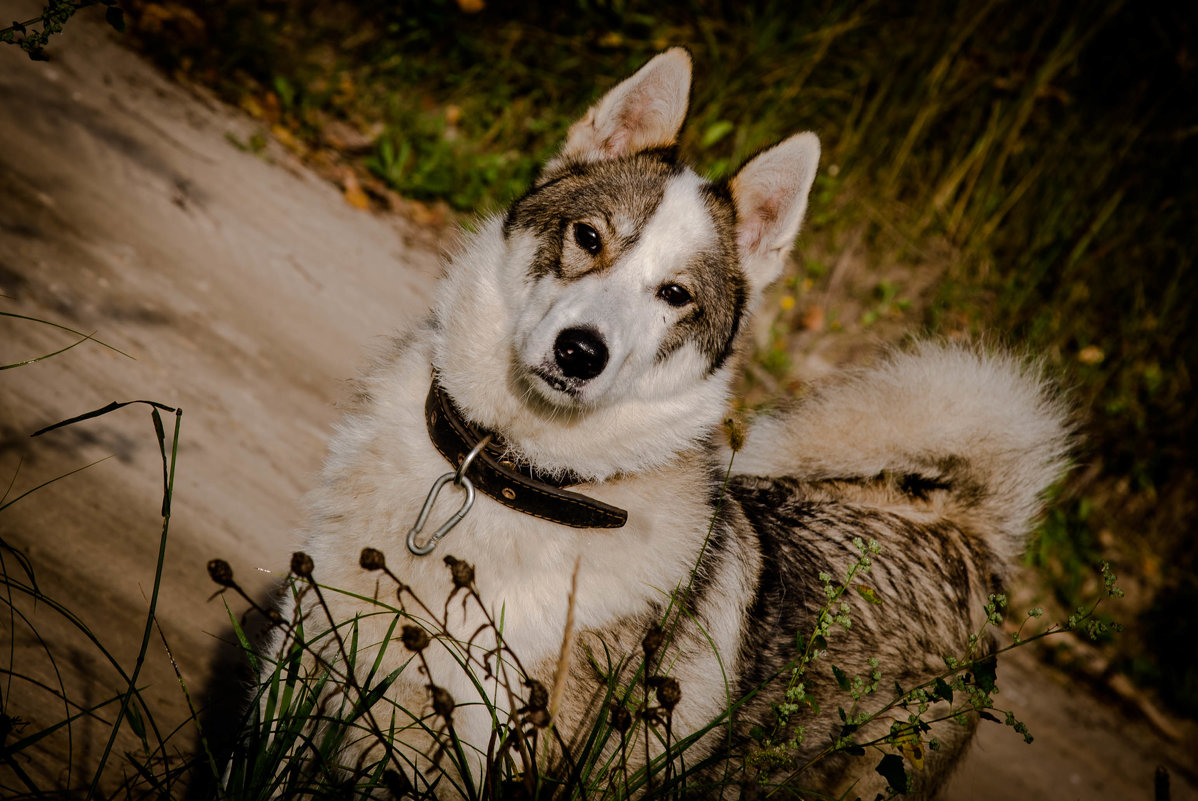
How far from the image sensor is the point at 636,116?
2352 millimetres

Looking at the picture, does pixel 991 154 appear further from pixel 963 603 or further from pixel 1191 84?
pixel 963 603

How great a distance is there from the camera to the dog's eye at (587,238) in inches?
83.2

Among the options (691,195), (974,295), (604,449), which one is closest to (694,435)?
(604,449)

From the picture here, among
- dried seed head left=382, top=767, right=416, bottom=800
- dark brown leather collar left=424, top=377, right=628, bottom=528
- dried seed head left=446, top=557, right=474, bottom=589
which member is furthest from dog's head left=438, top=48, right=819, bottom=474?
dried seed head left=382, top=767, right=416, bottom=800

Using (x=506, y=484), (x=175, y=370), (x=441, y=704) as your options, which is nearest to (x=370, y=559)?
(x=441, y=704)

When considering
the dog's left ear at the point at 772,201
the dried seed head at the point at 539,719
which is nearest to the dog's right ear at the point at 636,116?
the dog's left ear at the point at 772,201

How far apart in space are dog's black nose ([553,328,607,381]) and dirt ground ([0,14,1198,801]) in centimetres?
101

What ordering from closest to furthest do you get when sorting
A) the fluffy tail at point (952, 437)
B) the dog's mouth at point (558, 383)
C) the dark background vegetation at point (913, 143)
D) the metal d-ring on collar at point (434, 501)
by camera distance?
the metal d-ring on collar at point (434, 501) → the dog's mouth at point (558, 383) → the fluffy tail at point (952, 437) → the dark background vegetation at point (913, 143)

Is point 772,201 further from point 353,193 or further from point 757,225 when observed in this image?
point 353,193

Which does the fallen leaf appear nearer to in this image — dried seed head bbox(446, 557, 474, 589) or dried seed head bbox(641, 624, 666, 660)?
dried seed head bbox(446, 557, 474, 589)

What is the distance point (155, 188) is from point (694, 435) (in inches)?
127

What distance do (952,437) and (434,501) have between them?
1.98 meters

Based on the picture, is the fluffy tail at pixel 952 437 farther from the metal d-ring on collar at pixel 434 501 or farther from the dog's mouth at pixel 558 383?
the metal d-ring on collar at pixel 434 501

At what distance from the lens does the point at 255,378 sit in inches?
123
